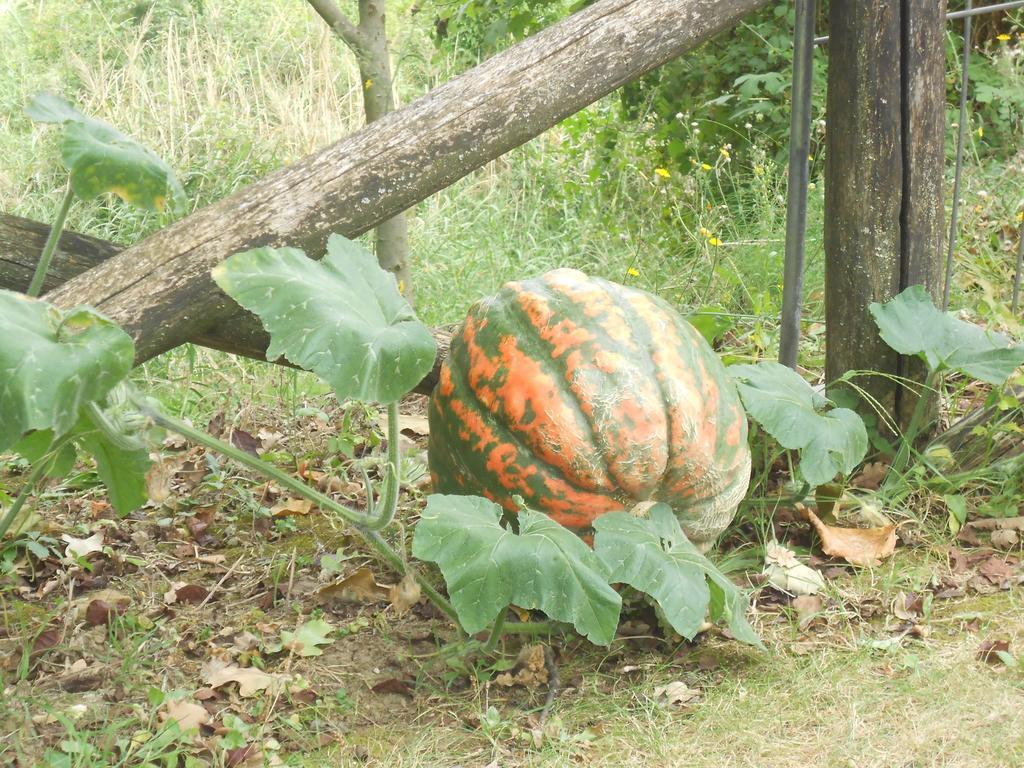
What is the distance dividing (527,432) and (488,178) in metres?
4.09

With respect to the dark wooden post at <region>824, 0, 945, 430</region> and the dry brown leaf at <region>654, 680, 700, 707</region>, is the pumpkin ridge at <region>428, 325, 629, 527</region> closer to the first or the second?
the dry brown leaf at <region>654, 680, 700, 707</region>

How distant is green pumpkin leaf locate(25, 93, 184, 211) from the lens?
1.91m

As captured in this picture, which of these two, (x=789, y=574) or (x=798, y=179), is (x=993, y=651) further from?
(x=798, y=179)

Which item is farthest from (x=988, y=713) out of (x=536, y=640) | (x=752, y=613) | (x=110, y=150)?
(x=110, y=150)

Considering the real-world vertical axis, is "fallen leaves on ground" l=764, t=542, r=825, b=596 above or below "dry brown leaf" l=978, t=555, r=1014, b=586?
above

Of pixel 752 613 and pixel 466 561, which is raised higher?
pixel 466 561

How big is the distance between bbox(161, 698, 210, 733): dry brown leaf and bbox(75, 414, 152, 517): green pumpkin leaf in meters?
0.36

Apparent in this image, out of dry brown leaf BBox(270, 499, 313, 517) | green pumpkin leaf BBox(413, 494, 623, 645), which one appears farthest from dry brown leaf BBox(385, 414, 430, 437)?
green pumpkin leaf BBox(413, 494, 623, 645)

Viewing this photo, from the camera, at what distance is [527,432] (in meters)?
2.20

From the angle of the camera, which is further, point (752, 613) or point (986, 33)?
point (986, 33)

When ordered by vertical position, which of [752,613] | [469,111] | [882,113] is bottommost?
[752,613]

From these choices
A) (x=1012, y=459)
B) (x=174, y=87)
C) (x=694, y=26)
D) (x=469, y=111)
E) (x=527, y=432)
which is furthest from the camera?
(x=174, y=87)

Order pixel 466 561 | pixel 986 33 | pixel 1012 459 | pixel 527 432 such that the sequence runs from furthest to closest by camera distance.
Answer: pixel 986 33
pixel 1012 459
pixel 527 432
pixel 466 561

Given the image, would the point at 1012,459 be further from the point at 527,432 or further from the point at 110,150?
the point at 110,150
